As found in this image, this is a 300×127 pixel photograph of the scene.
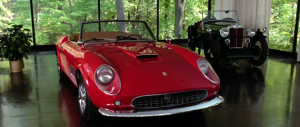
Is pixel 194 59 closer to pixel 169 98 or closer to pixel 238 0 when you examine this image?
pixel 169 98

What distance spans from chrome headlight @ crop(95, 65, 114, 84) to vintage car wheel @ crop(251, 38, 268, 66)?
4215 millimetres

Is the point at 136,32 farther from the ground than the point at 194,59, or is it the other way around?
the point at 136,32

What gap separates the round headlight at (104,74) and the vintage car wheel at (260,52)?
13.8 ft

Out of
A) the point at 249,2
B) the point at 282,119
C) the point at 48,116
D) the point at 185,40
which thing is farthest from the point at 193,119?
the point at 185,40

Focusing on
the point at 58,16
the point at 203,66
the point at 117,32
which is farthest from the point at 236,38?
the point at 58,16

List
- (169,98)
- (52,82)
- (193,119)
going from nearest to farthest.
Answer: (169,98) → (193,119) → (52,82)

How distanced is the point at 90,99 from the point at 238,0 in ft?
23.0

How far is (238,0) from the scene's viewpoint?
8.27 m

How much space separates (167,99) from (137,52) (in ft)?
2.26

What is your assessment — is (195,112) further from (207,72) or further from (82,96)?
(82,96)

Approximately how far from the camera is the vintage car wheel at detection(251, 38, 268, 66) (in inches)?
221

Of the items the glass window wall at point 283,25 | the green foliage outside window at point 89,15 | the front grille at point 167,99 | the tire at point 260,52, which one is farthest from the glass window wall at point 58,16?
the front grille at point 167,99

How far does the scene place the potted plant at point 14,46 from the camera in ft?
16.8

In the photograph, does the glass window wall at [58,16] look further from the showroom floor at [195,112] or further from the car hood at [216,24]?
the car hood at [216,24]
